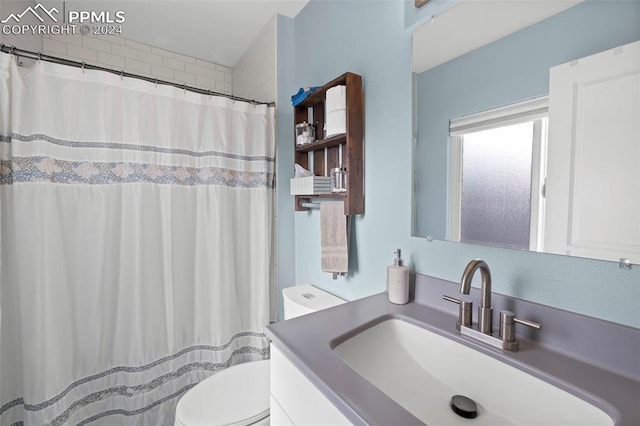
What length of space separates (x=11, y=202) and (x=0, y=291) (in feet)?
1.20

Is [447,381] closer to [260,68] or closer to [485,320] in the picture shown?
[485,320]

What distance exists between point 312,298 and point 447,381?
783 mm

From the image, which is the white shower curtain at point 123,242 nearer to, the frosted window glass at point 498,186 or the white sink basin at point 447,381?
the white sink basin at point 447,381

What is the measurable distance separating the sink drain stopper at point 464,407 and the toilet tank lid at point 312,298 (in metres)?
0.71

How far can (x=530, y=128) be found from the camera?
0.76 metres

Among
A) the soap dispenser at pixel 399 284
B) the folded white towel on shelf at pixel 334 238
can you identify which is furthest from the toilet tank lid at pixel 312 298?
the soap dispenser at pixel 399 284

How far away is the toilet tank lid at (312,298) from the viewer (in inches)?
54.2

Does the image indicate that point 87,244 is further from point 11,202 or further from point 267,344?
point 267,344

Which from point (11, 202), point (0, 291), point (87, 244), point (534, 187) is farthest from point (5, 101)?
point (534, 187)

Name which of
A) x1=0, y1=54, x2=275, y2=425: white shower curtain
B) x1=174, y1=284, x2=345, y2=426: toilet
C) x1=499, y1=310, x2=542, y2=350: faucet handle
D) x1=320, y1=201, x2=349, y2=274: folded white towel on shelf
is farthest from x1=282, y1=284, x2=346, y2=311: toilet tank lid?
x1=499, y1=310, x2=542, y2=350: faucet handle

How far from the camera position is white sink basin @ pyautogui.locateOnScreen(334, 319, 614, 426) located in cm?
60

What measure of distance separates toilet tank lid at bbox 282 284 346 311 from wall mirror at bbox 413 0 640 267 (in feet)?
1.88

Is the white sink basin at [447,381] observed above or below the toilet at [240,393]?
above

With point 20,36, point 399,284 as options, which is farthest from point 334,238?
point 20,36
